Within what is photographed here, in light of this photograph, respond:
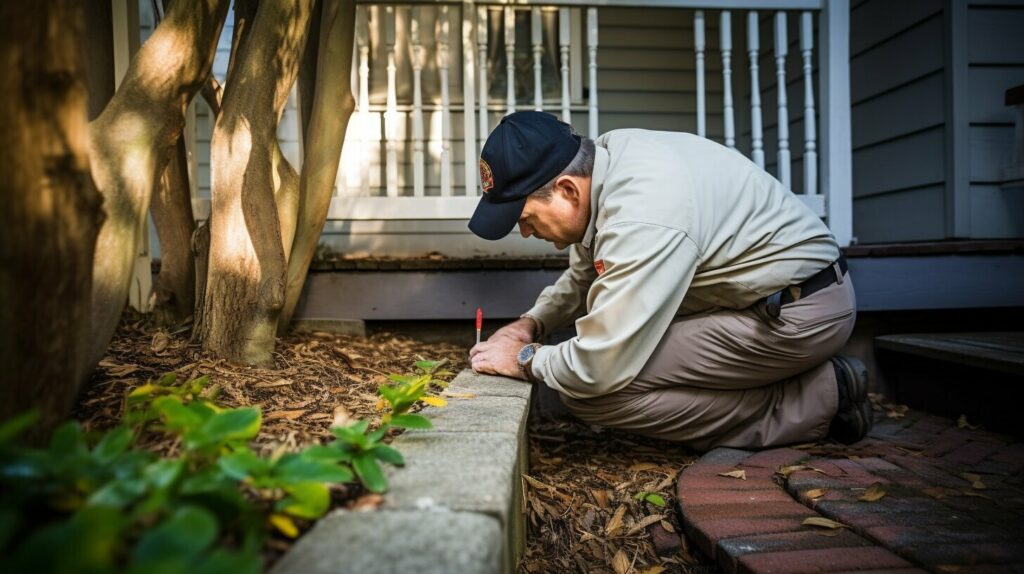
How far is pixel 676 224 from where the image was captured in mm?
1746

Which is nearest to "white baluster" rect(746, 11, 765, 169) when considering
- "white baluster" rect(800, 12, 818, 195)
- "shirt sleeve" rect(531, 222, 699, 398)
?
"white baluster" rect(800, 12, 818, 195)

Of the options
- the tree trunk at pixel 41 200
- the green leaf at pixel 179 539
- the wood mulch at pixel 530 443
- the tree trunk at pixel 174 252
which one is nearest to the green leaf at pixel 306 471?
the wood mulch at pixel 530 443

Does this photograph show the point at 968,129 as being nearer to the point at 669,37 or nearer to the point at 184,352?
the point at 669,37

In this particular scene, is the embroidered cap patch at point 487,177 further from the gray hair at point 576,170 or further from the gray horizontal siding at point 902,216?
the gray horizontal siding at point 902,216

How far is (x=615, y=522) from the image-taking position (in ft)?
5.74

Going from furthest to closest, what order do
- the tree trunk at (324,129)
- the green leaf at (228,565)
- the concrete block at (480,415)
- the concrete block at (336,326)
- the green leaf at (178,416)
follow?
the concrete block at (336,326) < the tree trunk at (324,129) < the concrete block at (480,415) < the green leaf at (178,416) < the green leaf at (228,565)

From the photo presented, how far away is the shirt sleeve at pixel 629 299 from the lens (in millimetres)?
1686

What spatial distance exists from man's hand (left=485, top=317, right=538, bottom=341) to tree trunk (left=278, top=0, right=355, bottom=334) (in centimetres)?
85

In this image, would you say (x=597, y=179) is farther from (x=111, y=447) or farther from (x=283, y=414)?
(x=111, y=447)

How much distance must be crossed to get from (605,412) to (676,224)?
2.20 feet

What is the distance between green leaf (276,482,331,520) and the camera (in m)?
0.90

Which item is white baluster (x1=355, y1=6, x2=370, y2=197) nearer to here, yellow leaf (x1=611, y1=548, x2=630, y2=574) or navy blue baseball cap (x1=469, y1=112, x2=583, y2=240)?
navy blue baseball cap (x1=469, y1=112, x2=583, y2=240)

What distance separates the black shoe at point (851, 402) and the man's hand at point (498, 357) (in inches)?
43.3

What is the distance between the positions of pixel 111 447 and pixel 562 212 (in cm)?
Result: 142
